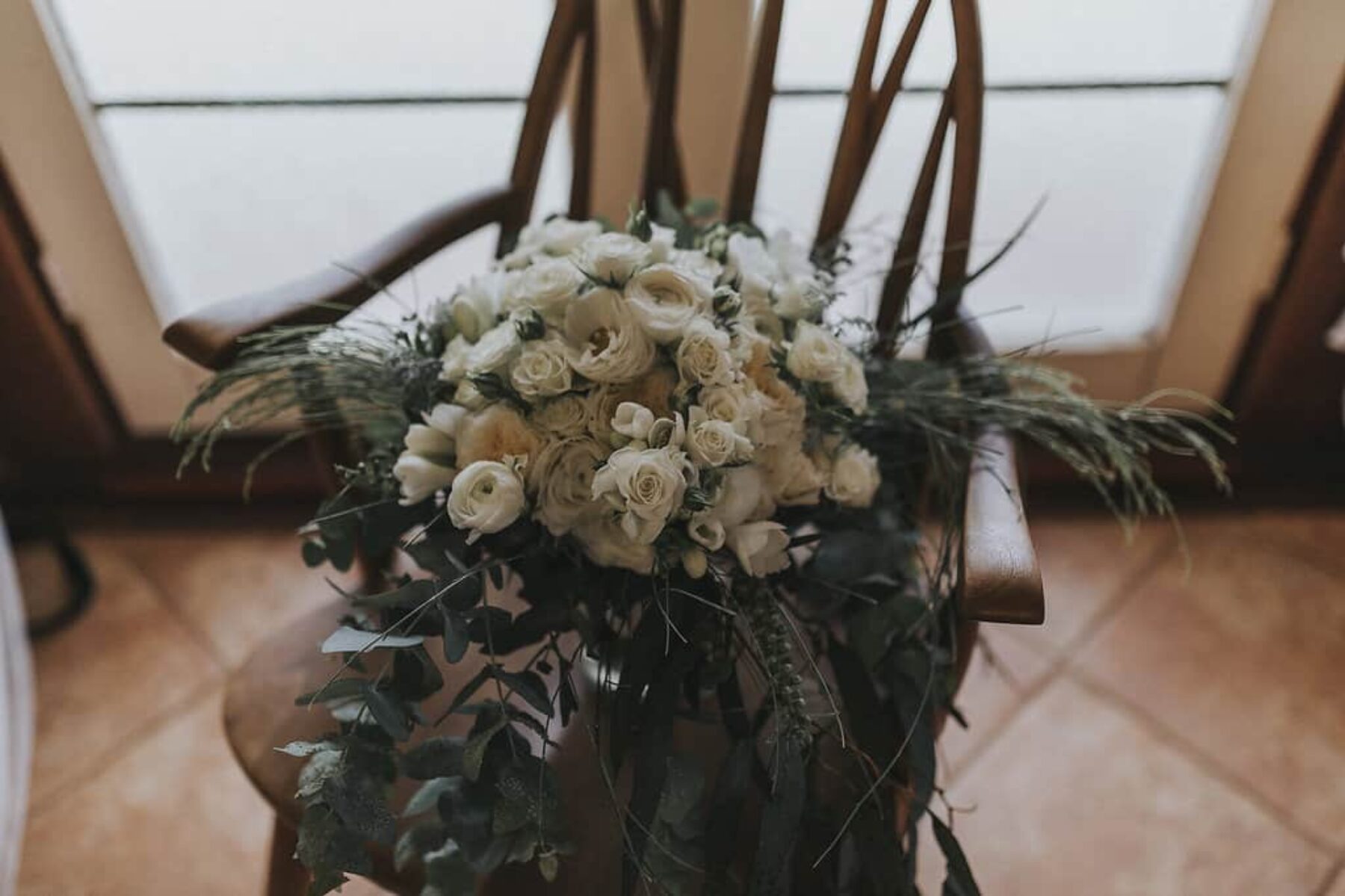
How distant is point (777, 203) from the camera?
139 cm

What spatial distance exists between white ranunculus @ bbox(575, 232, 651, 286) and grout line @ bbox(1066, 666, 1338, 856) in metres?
1.01

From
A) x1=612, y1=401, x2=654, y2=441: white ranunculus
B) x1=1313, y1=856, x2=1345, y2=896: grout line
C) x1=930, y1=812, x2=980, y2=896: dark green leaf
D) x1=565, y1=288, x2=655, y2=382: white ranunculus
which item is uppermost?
x1=565, y1=288, x2=655, y2=382: white ranunculus

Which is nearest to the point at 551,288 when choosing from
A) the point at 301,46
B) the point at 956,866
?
the point at 956,866

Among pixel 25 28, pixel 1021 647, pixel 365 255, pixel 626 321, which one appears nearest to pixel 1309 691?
pixel 1021 647

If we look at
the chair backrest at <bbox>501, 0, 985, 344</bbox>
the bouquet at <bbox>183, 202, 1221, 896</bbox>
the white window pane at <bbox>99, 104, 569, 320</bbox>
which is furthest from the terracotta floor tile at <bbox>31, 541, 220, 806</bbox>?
the chair backrest at <bbox>501, 0, 985, 344</bbox>

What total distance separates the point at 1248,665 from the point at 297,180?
144 centimetres

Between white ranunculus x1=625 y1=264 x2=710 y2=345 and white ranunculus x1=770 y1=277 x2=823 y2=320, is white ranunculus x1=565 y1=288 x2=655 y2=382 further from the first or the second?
white ranunculus x1=770 y1=277 x2=823 y2=320

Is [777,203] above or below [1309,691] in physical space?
above

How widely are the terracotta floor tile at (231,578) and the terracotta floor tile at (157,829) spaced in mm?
163

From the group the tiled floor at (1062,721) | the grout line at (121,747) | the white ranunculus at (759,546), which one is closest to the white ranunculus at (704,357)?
the white ranunculus at (759,546)

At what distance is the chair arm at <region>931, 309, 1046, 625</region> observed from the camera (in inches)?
25.7

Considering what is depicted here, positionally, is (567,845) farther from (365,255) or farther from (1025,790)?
(1025,790)

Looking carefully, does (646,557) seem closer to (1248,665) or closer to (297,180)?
(297,180)

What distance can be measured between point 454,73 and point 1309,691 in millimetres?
1372
